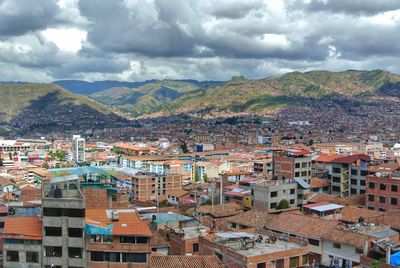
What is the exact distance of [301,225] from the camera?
31672 millimetres

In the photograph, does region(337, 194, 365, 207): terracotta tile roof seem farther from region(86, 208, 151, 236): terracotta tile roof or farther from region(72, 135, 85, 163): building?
region(72, 135, 85, 163): building

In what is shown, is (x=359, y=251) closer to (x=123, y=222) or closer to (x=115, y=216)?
(x=123, y=222)

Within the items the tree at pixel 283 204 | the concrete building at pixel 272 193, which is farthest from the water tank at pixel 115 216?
the tree at pixel 283 204

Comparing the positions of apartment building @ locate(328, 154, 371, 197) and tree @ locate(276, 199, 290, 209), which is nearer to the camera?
tree @ locate(276, 199, 290, 209)

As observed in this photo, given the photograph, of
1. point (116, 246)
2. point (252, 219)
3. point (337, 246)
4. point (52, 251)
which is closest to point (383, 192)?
point (252, 219)

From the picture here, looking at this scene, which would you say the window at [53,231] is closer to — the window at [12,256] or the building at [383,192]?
the window at [12,256]

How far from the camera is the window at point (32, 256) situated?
21.3m

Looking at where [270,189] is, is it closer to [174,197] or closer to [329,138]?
[174,197]

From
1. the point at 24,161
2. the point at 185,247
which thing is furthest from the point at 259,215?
the point at 24,161

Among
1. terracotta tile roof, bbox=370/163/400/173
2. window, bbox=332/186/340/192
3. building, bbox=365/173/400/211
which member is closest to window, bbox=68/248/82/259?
building, bbox=365/173/400/211

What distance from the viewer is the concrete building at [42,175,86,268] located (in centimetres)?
2081

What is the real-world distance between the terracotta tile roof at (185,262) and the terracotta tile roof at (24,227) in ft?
17.4

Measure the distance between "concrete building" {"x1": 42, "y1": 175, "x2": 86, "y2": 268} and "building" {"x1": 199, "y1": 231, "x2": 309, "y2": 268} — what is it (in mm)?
6949

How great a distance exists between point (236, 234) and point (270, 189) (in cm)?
1550
